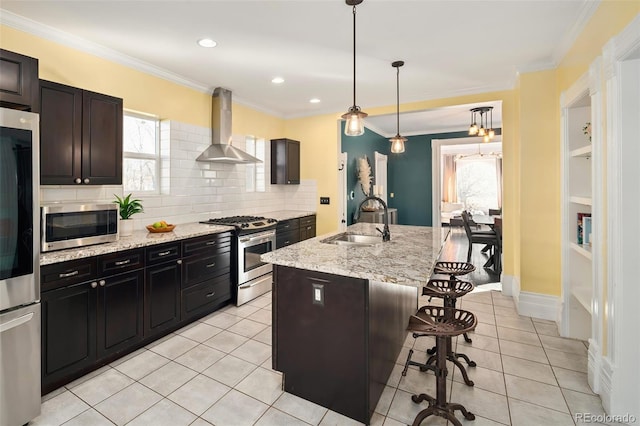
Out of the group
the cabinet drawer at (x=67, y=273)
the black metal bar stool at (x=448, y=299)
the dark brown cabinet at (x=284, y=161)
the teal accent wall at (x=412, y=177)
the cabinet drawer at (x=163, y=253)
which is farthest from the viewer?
the teal accent wall at (x=412, y=177)

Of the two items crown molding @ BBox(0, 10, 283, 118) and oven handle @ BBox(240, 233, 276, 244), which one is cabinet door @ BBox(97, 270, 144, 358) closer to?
oven handle @ BBox(240, 233, 276, 244)

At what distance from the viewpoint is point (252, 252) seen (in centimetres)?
385

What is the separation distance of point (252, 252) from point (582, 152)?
3.38m

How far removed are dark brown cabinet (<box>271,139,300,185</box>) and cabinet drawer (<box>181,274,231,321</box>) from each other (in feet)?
6.93

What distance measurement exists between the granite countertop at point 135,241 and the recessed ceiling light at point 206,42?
1790mm

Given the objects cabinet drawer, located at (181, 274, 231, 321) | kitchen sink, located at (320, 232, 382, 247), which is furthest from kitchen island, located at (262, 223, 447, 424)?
cabinet drawer, located at (181, 274, 231, 321)

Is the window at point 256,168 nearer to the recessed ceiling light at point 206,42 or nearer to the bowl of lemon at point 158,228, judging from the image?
the bowl of lemon at point 158,228

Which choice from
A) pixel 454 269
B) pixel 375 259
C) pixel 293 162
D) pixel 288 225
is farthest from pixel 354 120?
pixel 293 162

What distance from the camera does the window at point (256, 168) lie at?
4984 millimetres

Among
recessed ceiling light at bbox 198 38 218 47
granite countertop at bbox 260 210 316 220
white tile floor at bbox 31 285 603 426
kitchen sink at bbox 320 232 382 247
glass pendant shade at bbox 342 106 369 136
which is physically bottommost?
white tile floor at bbox 31 285 603 426

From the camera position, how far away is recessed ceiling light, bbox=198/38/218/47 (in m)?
2.81

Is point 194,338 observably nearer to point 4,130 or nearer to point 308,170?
point 4,130

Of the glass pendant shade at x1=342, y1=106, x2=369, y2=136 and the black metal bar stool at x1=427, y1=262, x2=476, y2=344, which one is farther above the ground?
the glass pendant shade at x1=342, y1=106, x2=369, y2=136

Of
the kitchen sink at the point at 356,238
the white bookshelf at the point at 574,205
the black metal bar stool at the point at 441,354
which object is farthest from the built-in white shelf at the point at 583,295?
the kitchen sink at the point at 356,238
